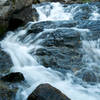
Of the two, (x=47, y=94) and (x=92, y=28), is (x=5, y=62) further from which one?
(x=92, y=28)

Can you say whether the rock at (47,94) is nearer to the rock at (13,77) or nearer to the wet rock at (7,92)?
the wet rock at (7,92)

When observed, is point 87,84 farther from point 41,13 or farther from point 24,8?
point 41,13

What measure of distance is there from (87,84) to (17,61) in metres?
2.49

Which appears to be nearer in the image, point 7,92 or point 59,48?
point 7,92

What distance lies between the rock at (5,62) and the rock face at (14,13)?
2.31 metres

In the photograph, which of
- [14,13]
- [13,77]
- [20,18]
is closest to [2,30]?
[14,13]

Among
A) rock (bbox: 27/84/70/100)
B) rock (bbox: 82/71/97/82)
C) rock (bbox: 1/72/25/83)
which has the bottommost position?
rock (bbox: 82/71/97/82)

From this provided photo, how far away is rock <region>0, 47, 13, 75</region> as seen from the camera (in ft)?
23.3

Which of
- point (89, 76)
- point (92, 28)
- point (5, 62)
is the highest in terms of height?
point (92, 28)

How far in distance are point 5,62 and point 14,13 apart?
3.93 meters

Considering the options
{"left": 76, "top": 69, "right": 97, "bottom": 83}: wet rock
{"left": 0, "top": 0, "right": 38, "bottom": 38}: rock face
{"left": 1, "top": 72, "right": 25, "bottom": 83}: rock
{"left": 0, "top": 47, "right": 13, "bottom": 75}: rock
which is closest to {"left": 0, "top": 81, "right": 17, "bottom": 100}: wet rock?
{"left": 1, "top": 72, "right": 25, "bottom": 83}: rock

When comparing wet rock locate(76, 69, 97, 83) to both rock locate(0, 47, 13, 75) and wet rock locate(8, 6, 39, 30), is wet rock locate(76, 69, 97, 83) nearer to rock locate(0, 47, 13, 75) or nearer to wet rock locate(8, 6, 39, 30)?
rock locate(0, 47, 13, 75)

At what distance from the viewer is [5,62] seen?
756cm

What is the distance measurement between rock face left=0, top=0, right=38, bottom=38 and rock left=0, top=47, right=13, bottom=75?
7.58 feet
